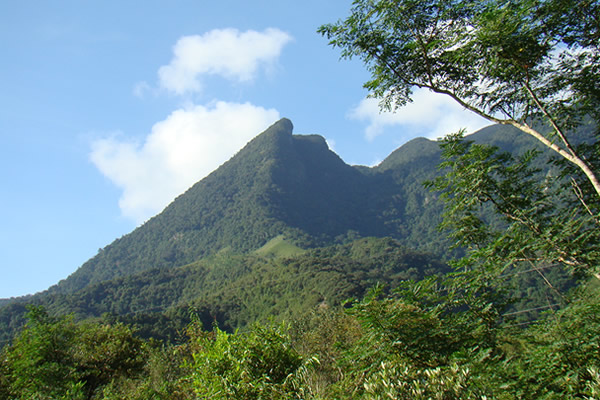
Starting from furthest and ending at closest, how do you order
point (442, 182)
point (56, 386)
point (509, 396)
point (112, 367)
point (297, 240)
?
1. point (297, 240)
2. point (112, 367)
3. point (56, 386)
4. point (442, 182)
5. point (509, 396)

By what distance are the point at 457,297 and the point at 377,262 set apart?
127m

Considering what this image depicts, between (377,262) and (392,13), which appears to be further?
(377,262)

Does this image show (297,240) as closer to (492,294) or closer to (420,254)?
(420,254)

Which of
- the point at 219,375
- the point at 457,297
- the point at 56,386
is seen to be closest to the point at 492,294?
the point at 457,297

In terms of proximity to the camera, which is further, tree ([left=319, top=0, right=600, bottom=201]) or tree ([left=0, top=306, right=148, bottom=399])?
tree ([left=0, top=306, right=148, bottom=399])

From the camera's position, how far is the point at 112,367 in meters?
18.8

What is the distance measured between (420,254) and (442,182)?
132474 mm

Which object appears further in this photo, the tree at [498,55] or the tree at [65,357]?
the tree at [65,357]

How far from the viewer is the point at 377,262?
13150 cm

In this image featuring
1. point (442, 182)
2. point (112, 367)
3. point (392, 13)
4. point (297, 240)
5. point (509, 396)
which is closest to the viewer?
point (509, 396)

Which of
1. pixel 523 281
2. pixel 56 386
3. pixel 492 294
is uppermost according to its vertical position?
pixel 56 386

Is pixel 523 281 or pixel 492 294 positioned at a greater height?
pixel 492 294

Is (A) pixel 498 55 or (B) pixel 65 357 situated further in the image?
(B) pixel 65 357

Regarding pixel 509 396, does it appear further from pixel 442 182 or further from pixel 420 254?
pixel 420 254
